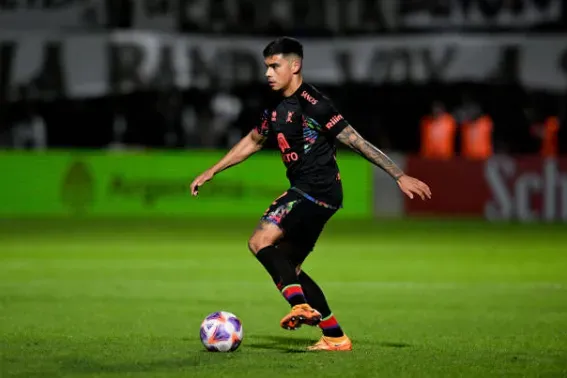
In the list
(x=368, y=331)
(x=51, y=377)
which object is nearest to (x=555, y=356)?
(x=368, y=331)

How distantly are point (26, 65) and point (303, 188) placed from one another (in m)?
21.2

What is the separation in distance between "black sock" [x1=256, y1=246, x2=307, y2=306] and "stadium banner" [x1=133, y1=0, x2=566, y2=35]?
21.0 m

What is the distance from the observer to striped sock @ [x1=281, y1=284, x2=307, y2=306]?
7.85 metres

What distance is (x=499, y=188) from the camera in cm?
2405

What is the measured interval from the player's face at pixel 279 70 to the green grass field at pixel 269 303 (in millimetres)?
1810

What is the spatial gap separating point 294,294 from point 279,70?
1472 mm

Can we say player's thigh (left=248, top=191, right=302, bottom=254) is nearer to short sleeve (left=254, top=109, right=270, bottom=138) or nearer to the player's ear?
short sleeve (left=254, top=109, right=270, bottom=138)

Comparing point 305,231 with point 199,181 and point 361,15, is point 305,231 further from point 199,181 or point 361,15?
point 361,15

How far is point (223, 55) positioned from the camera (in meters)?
28.8

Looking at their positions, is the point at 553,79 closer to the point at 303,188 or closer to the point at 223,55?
the point at 223,55

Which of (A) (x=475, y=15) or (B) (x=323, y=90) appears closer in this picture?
(B) (x=323, y=90)

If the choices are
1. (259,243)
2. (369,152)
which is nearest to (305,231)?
(259,243)

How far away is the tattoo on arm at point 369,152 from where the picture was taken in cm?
793

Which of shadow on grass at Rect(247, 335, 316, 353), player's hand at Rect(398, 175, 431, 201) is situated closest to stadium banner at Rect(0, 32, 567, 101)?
shadow on grass at Rect(247, 335, 316, 353)
